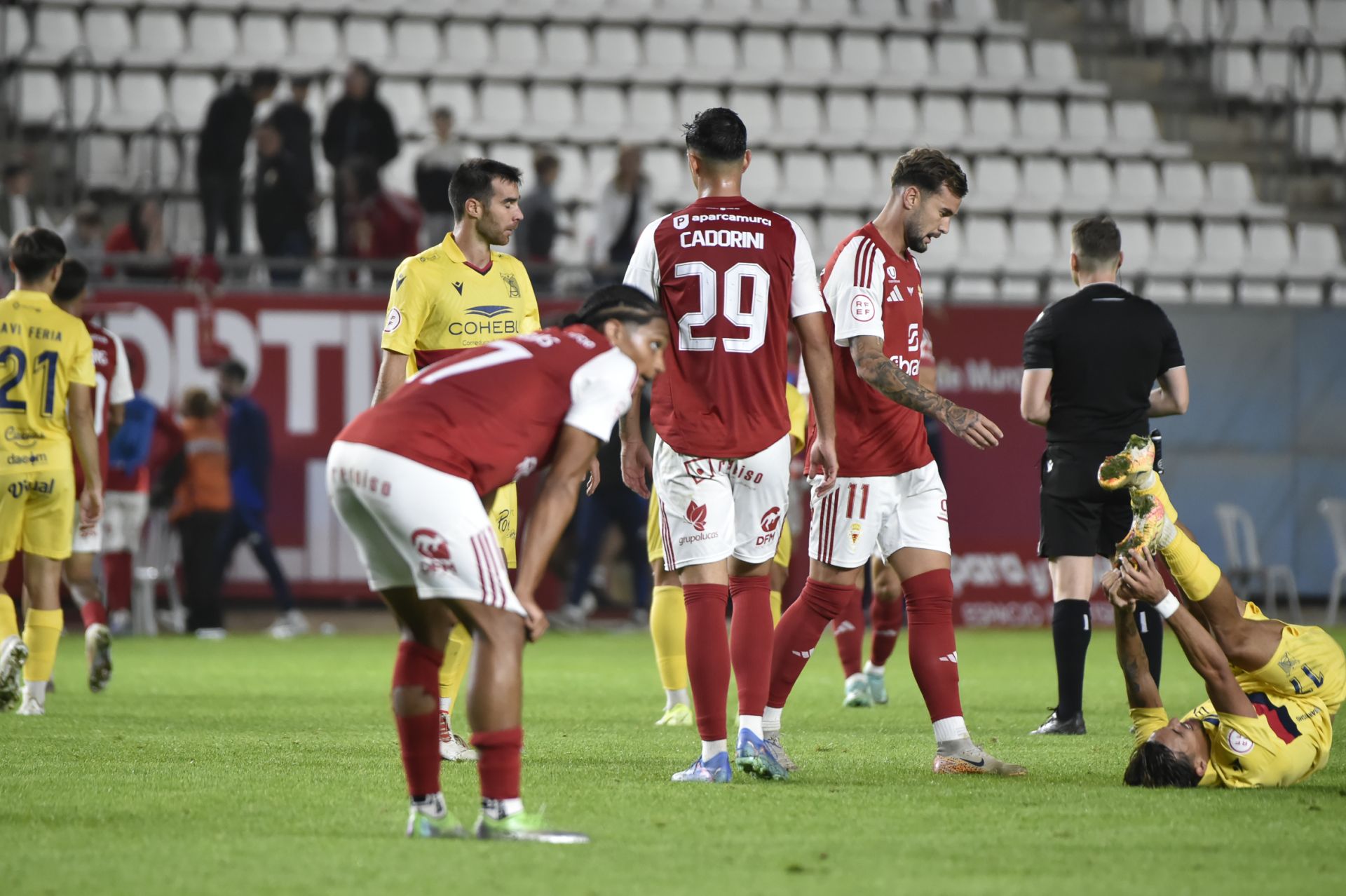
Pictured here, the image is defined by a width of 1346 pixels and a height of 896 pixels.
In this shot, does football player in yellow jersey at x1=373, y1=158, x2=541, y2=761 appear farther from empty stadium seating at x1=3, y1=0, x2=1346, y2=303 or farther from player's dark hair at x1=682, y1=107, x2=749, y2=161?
empty stadium seating at x1=3, y1=0, x2=1346, y2=303

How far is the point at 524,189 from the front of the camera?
58.9 feet

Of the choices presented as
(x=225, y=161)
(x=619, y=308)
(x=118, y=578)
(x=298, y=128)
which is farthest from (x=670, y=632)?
(x=225, y=161)

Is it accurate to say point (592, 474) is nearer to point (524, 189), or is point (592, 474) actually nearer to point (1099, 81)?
point (524, 189)

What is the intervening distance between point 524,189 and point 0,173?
5100mm

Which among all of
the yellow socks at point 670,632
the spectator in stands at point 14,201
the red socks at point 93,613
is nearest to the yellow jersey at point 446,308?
the yellow socks at point 670,632

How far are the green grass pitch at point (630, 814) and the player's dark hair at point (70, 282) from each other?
217 centimetres

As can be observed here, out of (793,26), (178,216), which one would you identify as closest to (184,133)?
(178,216)

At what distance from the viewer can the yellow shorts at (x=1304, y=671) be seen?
19.8 feet

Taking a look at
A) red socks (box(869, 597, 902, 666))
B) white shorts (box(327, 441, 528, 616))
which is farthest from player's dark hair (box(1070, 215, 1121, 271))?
white shorts (box(327, 441, 528, 616))

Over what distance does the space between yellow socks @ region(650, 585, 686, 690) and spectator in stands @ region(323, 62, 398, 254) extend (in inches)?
348

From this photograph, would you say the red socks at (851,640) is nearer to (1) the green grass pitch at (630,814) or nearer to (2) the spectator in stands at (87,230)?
(1) the green grass pitch at (630,814)

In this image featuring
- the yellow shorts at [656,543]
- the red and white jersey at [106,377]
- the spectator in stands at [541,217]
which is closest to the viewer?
the yellow shorts at [656,543]

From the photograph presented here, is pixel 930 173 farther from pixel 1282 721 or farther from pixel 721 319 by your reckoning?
pixel 1282 721

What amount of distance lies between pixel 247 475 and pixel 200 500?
46 centimetres
